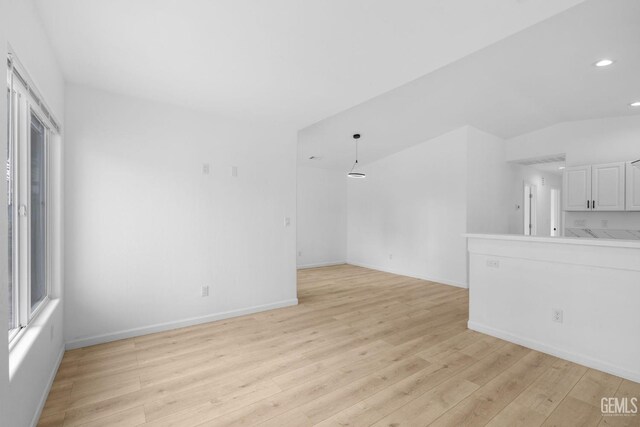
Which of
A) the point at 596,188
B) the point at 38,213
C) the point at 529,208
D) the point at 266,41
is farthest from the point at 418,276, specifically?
the point at 38,213

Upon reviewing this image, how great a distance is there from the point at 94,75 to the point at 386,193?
594 centimetres

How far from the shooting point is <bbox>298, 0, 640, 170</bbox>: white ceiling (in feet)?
10.2

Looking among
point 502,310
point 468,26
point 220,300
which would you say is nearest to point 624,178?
point 502,310

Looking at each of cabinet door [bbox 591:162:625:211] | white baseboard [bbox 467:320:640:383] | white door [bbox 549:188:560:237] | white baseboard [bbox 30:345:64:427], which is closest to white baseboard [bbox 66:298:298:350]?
white baseboard [bbox 30:345:64:427]

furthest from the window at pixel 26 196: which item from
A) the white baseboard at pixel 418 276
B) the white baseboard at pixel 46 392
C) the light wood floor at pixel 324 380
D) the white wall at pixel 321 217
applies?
the white baseboard at pixel 418 276

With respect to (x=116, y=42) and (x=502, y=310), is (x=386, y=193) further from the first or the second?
(x=116, y=42)

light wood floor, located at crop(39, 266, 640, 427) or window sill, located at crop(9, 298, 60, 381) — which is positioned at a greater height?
window sill, located at crop(9, 298, 60, 381)

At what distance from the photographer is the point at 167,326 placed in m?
3.54

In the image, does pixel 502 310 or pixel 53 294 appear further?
pixel 502 310

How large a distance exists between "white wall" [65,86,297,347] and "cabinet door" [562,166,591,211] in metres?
5.30

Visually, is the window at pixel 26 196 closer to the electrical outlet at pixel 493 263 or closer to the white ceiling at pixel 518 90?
the white ceiling at pixel 518 90

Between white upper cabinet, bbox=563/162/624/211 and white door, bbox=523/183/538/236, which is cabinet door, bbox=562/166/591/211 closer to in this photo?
white upper cabinet, bbox=563/162/624/211

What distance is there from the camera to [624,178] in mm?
5121

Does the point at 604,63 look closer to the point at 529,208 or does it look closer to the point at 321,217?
the point at 529,208
